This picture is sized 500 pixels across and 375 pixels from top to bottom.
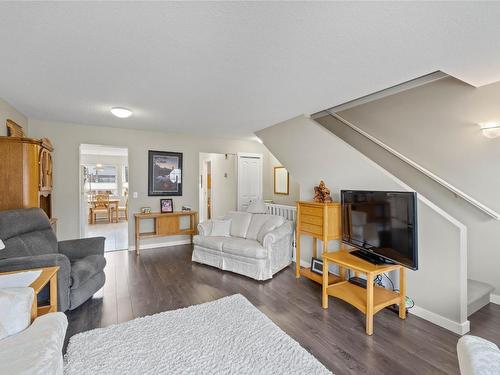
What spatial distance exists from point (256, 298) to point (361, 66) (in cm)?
259

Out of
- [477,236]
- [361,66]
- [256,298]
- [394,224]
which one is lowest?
[256,298]

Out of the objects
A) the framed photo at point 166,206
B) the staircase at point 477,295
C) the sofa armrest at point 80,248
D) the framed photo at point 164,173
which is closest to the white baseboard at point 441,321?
the staircase at point 477,295

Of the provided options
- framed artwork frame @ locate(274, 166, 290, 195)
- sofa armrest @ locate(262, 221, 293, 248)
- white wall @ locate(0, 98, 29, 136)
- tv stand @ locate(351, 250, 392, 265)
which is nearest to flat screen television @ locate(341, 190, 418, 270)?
tv stand @ locate(351, 250, 392, 265)

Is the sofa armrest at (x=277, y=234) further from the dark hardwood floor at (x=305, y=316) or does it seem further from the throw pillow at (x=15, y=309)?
the throw pillow at (x=15, y=309)

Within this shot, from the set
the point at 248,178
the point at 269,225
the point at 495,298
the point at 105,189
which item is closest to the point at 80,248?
the point at 269,225

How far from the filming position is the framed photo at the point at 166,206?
5117mm

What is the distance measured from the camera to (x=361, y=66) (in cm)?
217

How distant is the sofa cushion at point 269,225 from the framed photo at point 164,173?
232cm

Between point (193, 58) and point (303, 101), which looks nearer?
point (193, 58)

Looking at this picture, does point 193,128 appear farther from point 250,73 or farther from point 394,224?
point 394,224

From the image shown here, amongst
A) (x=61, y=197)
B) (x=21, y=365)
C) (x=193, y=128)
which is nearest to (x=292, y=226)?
(x=193, y=128)

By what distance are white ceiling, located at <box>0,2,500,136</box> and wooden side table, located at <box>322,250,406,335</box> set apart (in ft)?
5.94

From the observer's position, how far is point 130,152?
16.0 feet

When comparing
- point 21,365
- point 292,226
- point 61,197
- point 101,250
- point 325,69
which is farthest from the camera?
point 61,197
